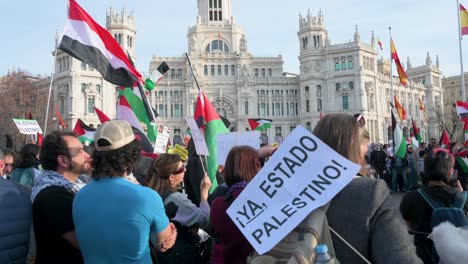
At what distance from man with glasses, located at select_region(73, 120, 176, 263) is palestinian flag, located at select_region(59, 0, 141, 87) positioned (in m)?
4.04

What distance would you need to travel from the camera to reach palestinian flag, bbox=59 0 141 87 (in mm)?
6840

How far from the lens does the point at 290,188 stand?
99.3 inches

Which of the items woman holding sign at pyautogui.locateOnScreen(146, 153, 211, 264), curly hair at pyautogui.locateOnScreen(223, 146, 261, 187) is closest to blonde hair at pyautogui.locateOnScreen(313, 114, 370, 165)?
curly hair at pyautogui.locateOnScreen(223, 146, 261, 187)

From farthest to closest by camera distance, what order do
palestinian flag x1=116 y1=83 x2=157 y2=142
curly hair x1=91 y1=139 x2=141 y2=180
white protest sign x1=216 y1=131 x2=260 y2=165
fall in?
1. palestinian flag x1=116 y1=83 x2=157 y2=142
2. white protest sign x1=216 y1=131 x2=260 y2=165
3. curly hair x1=91 y1=139 x2=141 y2=180

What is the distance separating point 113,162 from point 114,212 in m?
0.33

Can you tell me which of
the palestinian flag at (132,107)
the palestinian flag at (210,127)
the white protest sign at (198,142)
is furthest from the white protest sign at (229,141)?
the palestinian flag at (132,107)

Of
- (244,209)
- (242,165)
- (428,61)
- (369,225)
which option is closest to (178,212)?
(242,165)

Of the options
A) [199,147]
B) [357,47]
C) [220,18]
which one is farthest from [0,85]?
[199,147]

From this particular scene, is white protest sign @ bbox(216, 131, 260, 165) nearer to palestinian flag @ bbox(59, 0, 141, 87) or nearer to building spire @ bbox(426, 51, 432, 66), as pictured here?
palestinian flag @ bbox(59, 0, 141, 87)

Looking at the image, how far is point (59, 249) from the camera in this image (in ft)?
10.2

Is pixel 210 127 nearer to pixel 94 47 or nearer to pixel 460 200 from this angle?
pixel 94 47

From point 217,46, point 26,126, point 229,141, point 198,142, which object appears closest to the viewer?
point 198,142

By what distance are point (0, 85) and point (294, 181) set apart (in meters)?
52.7

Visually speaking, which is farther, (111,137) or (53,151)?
(53,151)
